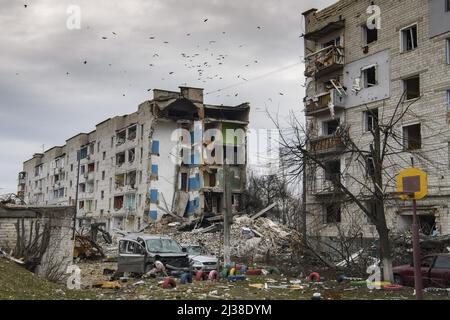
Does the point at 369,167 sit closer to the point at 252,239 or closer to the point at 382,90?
the point at 382,90

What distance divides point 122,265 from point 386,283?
1136 centimetres

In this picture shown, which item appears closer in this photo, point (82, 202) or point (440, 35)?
point (440, 35)

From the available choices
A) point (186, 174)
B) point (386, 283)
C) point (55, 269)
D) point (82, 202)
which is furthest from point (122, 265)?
point (82, 202)

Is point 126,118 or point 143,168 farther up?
point 126,118

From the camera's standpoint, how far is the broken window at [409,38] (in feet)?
89.5

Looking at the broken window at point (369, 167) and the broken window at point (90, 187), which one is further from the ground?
the broken window at point (90, 187)

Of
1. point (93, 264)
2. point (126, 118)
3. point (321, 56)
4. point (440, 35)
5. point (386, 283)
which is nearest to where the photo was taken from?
point (386, 283)

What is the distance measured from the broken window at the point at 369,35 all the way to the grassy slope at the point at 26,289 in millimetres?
24101

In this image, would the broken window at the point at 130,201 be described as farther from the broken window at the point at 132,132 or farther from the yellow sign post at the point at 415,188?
the yellow sign post at the point at 415,188

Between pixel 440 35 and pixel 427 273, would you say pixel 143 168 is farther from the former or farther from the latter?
pixel 427 273

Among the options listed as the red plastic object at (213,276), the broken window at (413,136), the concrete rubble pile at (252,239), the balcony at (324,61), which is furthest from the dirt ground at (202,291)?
the balcony at (324,61)

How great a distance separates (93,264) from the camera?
29844 mm

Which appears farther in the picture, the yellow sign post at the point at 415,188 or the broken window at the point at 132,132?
the broken window at the point at 132,132

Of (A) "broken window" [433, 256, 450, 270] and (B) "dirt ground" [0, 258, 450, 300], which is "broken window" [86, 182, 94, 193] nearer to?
(B) "dirt ground" [0, 258, 450, 300]
